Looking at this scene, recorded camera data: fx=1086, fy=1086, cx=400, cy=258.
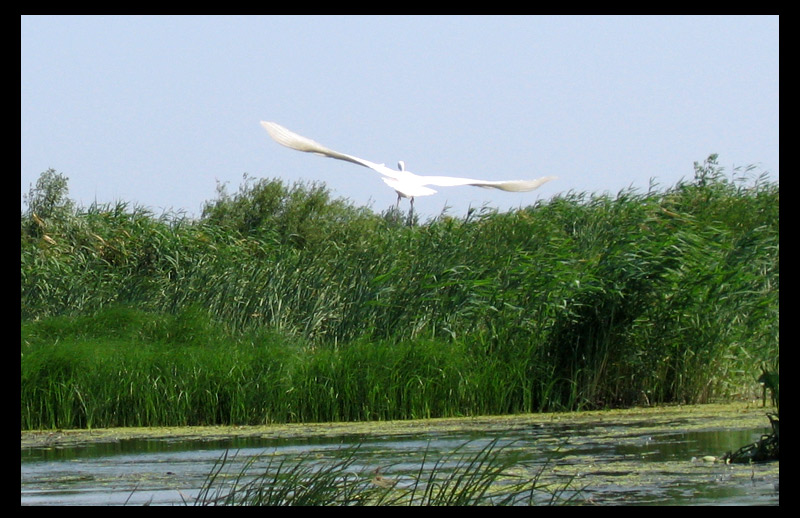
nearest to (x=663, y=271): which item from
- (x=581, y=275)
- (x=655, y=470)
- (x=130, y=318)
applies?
(x=581, y=275)

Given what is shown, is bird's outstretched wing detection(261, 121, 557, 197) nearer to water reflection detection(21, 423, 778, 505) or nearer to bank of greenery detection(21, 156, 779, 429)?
bank of greenery detection(21, 156, 779, 429)

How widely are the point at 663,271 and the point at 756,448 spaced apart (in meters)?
4.13

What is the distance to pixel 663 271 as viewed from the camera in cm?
1066

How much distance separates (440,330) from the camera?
11.5 m

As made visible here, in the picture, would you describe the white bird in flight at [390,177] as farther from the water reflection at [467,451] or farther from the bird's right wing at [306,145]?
the water reflection at [467,451]

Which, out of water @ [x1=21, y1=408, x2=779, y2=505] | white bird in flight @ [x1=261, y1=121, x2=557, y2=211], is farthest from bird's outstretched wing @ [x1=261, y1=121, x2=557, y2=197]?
water @ [x1=21, y1=408, x2=779, y2=505]

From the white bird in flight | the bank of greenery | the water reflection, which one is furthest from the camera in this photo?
the white bird in flight

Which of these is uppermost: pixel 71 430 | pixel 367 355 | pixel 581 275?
pixel 581 275

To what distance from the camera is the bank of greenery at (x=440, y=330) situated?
33.5 feet

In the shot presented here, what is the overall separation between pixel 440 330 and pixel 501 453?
12.1 ft

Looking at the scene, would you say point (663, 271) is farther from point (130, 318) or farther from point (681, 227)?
point (130, 318)

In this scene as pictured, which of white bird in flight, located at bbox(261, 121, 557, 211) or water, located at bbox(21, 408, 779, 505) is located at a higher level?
white bird in flight, located at bbox(261, 121, 557, 211)

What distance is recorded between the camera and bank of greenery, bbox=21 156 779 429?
10.2 metres

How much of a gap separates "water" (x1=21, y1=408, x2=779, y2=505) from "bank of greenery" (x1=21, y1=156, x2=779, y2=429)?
953 mm
